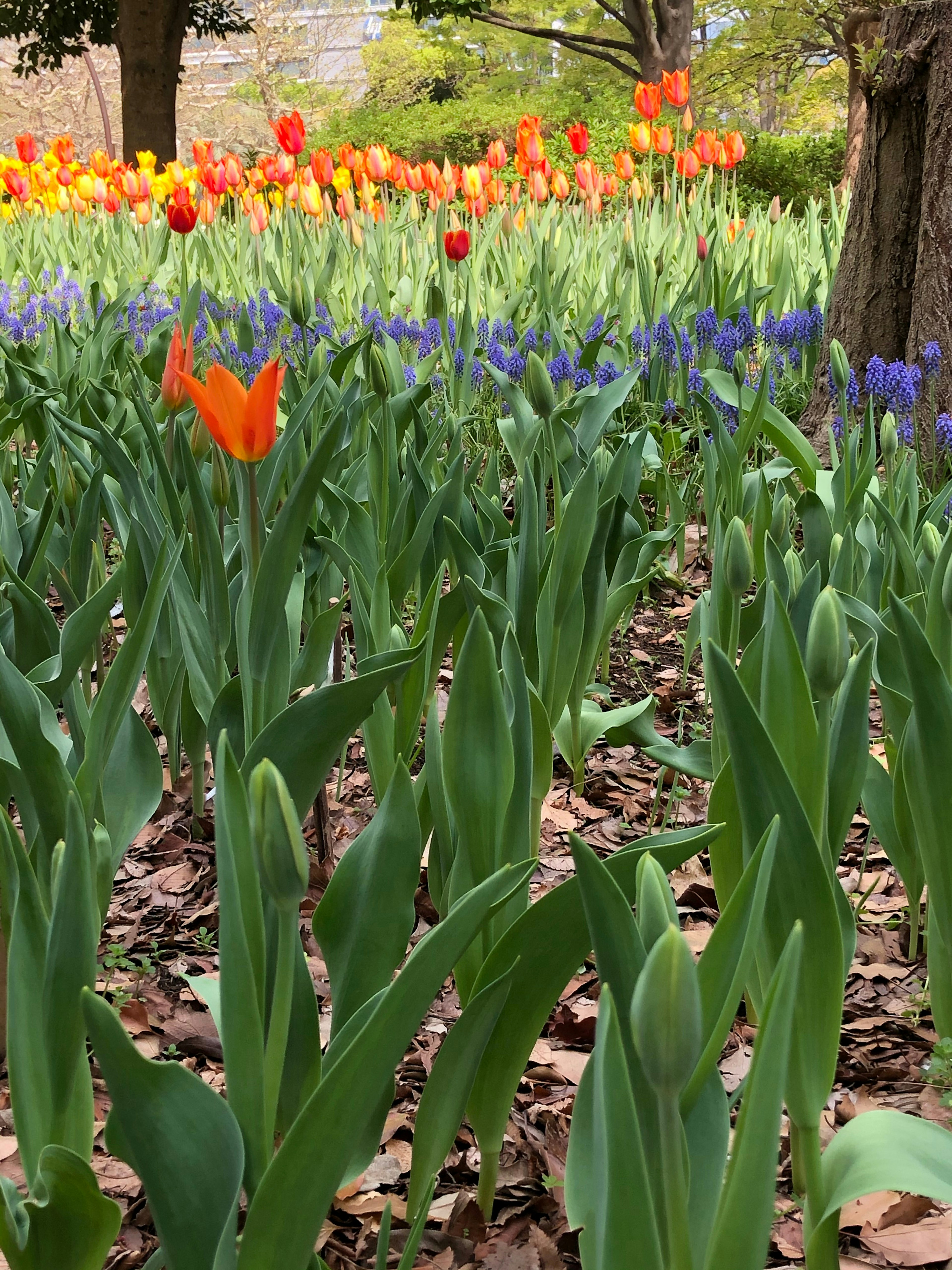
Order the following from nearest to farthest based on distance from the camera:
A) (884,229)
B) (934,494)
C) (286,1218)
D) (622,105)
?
(286,1218) → (934,494) → (884,229) → (622,105)

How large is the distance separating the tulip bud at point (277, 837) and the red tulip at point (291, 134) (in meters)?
4.21

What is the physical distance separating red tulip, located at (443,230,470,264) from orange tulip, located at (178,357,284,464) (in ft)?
6.04

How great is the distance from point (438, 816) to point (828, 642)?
47 cm

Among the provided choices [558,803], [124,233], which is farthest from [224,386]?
[124,233]

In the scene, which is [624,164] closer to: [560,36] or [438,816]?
[438,816]

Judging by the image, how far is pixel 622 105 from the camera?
16406mm

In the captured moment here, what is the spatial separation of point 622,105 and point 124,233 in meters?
12.7

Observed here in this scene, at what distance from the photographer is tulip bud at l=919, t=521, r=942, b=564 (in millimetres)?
1479

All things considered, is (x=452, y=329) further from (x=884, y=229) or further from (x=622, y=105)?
(x=622, y=105)

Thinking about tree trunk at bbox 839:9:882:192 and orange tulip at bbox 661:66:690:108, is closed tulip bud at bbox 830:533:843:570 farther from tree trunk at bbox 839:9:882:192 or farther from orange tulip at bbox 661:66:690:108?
tree trunk at bbox 839:9:882:192

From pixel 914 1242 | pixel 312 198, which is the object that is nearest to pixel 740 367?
pixel 914 1242

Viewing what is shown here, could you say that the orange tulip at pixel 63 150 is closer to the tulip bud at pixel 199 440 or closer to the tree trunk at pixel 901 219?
the tree trunk at pixel 901 219

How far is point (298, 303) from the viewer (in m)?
2.32

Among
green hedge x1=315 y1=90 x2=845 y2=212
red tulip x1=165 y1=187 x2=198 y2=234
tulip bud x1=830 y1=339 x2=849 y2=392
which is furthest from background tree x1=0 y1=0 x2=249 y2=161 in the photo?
tulip bud x1=830 y1=339 x2=849 y2=392
